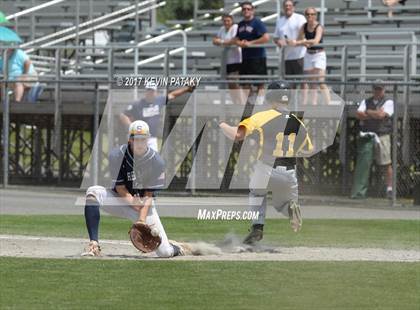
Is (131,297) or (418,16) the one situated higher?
(418,16)

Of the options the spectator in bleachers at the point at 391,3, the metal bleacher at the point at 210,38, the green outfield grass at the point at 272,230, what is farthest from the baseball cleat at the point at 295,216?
the spectator in bleachers at the point at 391,3

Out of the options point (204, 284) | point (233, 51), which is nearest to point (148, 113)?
point (233, 51)

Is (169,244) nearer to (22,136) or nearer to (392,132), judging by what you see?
(392,132)

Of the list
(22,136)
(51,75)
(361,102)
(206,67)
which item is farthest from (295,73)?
(22,136)

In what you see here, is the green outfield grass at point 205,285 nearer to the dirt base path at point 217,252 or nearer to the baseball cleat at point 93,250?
the baseball cleat at point 93,250

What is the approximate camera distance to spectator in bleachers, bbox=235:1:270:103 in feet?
72.7

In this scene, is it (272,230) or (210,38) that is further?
(210,38)

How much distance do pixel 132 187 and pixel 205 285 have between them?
265cm

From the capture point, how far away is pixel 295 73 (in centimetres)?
2258

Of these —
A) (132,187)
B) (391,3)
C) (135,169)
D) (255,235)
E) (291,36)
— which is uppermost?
(391,3)

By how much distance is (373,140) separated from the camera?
2214 centimetres

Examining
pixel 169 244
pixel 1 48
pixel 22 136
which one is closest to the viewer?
pixel 169 244

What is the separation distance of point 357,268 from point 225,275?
1.63 m

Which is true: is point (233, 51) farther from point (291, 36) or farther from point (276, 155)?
point (276, 155)
